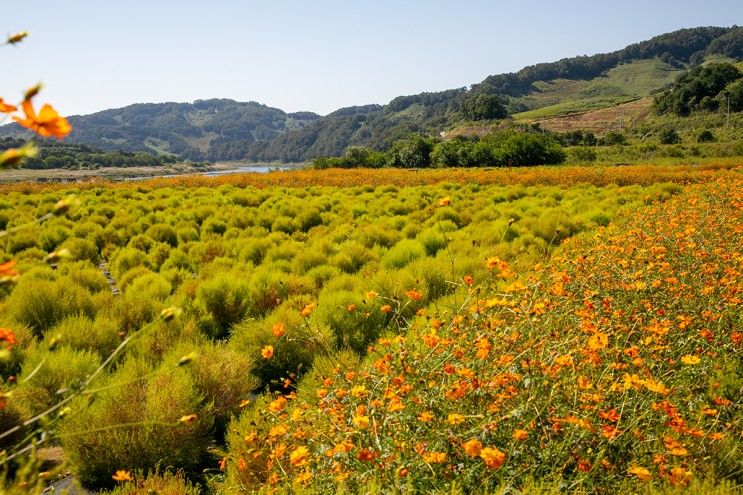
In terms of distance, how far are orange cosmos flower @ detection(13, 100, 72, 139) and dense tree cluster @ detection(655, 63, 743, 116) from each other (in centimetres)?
8578

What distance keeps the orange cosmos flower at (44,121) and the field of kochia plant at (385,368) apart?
0.19 meters

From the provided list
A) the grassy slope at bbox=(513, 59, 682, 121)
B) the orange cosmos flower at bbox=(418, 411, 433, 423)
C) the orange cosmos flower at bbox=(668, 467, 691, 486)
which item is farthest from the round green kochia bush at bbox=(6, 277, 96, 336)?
the grassy slope at bbox=(513, 59, 682, 121)

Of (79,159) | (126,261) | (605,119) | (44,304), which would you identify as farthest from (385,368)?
(79,159)

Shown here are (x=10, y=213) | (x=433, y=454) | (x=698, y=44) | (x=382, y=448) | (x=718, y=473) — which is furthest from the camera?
(x=698, y=44)

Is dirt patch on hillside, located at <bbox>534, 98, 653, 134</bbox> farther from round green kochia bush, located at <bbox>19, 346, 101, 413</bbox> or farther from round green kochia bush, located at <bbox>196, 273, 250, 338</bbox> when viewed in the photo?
round green kochia bush, located at <bbox>19, 346, 101, 413</bbox>

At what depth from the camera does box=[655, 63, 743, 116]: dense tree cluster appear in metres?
69.2

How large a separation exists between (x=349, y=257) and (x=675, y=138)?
206 ft

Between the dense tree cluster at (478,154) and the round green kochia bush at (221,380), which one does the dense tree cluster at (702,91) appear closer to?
the dense tree cluster at (478,154)

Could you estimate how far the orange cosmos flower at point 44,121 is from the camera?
83 centimetres

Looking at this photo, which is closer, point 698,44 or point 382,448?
point 382,448

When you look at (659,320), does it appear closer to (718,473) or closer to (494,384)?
(718,473)

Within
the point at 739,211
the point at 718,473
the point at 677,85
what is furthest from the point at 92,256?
the point at 677,85

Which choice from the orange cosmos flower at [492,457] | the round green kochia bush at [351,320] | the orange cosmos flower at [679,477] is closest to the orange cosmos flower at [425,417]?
the orange cosmos flower at [492,457]

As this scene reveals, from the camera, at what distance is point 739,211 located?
22.7ft
